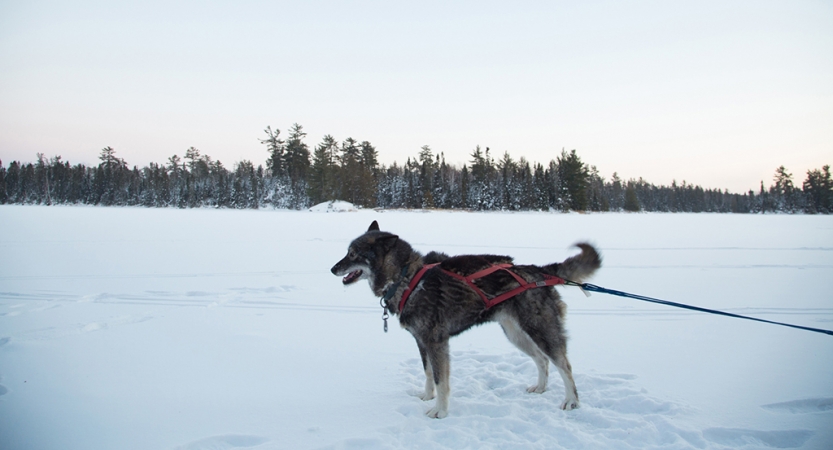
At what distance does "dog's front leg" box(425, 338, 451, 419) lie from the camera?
128 inches

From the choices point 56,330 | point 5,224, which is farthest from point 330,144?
point 56,330

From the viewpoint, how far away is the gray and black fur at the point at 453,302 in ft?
10.9

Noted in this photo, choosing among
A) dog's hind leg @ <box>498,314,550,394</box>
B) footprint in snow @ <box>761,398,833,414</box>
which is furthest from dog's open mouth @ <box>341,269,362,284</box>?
footprint in snow @ <box>761,398,833,414</box>

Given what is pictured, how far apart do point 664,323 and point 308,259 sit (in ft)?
31.1

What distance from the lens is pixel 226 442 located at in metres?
2.81

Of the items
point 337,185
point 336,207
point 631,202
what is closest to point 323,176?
point 337,185

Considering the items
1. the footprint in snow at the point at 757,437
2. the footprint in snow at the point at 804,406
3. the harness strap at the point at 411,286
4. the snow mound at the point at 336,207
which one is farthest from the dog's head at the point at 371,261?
the snow mound at the point at 336,207

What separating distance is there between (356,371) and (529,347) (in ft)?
6.22

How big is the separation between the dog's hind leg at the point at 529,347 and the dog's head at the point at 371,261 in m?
1.20

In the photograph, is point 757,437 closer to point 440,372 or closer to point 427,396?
point 440,372

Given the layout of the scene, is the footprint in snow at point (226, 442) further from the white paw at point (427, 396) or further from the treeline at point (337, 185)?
the treeline at point (337, 185)

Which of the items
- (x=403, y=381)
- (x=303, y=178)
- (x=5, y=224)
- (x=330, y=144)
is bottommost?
(x=403, y=381)

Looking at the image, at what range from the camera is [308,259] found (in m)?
11.9

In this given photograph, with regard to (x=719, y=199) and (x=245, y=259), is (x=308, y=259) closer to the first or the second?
(x=245, y=259)
